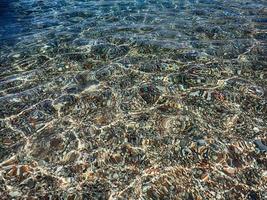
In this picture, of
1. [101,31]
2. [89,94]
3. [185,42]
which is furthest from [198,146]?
[101,31]

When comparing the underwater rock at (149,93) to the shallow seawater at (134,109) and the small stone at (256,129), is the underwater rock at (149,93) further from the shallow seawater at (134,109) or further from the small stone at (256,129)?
the small stone at (256,129)

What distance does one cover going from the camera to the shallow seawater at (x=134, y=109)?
15.6 ft

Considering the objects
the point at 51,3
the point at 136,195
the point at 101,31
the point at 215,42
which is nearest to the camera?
the point at 136,195

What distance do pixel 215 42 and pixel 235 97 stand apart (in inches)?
132

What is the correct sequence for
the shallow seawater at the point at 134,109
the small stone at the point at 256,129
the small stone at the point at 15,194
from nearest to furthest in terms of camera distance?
the small stone at the point at 15,194 → the shallow seawater at the point at 134,109 → the small stone at the point at 256,129

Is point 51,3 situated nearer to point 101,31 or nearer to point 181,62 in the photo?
point 101,31

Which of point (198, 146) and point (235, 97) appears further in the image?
point (235, 97)

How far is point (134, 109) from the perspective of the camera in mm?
6438

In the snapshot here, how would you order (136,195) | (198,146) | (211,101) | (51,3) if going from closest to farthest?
(136,195) < (198,146) < (211,101) < (51,3)

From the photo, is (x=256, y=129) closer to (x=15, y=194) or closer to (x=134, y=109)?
(x=134, y=109)

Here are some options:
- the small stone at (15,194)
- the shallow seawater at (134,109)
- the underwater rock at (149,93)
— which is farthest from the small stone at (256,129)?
the small stone at (15,194)

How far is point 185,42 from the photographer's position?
9.51 m

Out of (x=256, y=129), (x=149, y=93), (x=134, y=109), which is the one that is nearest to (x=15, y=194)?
(x=134, y=109)

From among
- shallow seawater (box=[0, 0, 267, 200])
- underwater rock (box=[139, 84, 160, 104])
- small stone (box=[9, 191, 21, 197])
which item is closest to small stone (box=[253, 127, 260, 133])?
shallow seawater (box=[0, 0, 267, 200])
